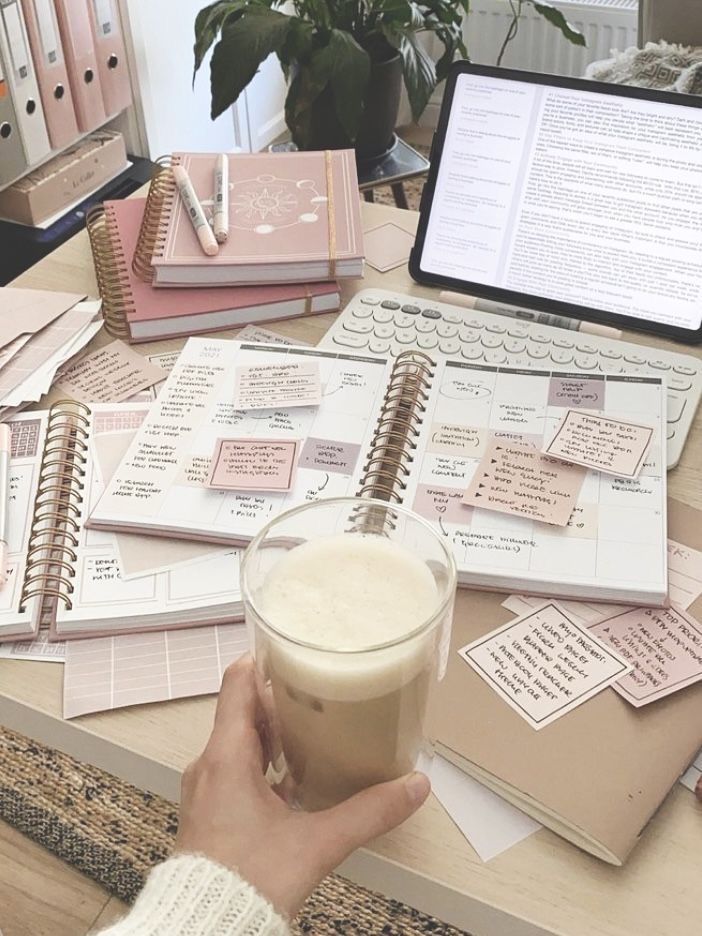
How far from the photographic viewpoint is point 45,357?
2.87 ft

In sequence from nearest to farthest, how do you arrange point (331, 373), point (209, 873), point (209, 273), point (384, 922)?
point (209, 873)
point (331, 373)
point (209, 273)
point (384, 922)

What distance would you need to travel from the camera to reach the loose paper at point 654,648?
1.88ft

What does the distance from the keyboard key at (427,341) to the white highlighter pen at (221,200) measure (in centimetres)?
23

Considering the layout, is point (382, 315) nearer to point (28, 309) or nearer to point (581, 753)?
point (28, 309)

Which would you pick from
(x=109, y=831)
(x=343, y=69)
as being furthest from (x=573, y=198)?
(x=109, y=831)

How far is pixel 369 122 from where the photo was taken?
1.46 metres

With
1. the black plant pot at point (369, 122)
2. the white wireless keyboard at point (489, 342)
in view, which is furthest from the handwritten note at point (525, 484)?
the black plant pot at point (369, 122)

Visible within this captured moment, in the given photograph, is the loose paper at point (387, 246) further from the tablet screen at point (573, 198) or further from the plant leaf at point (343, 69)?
the plant leaf at point (343, 69)

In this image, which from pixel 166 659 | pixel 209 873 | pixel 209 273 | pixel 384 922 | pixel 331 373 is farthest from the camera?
pixel 384 922

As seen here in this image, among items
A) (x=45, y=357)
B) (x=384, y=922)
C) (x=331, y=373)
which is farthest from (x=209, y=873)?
(x=384, y=922)

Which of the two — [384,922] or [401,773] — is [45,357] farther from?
[384,922]

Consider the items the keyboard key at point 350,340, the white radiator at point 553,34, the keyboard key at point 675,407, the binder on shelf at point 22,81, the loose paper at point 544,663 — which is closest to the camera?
the loose paper at point 544,663

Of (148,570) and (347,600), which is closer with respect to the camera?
(347,600)

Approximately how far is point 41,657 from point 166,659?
87 millimetres
